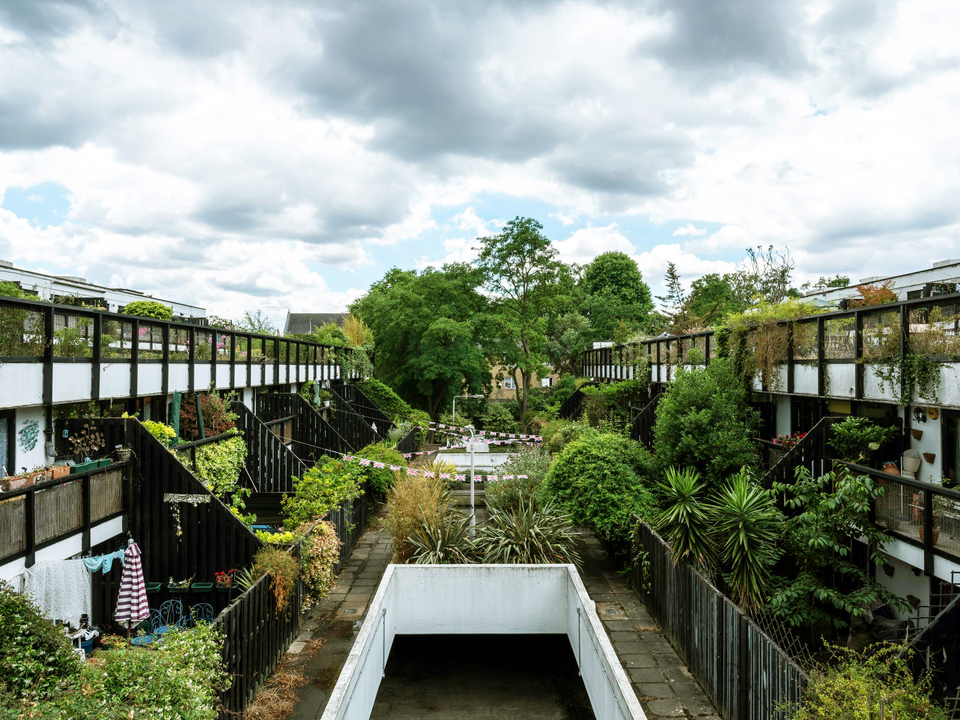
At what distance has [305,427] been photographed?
17578 mm

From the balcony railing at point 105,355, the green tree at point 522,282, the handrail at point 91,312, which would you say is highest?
the green tree at point 522,282

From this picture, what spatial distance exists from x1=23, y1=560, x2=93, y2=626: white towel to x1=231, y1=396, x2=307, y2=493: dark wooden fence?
5.49 metres

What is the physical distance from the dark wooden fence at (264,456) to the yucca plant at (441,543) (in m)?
3.81

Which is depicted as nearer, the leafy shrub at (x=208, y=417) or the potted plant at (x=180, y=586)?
the potted plant at (x=180, y=586)

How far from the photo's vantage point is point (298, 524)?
1064 centimetres

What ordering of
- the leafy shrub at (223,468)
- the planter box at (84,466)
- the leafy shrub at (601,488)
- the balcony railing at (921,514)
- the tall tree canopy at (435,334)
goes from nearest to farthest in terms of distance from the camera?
the balcony railing at (921,514) < the planter box at (84,466) < the leafy shrub at (223,468) < the leafy shrub at (601,488) < the tall tree canopy at (435,334)

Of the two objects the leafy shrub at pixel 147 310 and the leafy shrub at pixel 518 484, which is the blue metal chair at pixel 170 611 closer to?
the leafy shrub at pixel 518 484

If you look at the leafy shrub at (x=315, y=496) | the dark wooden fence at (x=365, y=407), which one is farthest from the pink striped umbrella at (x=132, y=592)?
the dark wooden fence at (x=365, y=407)

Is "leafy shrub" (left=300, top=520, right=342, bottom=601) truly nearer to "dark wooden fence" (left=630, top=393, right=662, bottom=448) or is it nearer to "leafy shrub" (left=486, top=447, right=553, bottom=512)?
"leafy shrub" (left=486, top=447, right=553, bottom=512)

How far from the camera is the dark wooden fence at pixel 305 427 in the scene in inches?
644

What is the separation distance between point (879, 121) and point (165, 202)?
2057 cm

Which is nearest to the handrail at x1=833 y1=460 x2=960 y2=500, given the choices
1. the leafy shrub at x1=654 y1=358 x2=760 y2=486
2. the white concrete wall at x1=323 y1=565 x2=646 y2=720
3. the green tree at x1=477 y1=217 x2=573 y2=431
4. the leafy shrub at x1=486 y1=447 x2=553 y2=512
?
the leafy shrub at x1=654 y1=358 x2=760 y2=486

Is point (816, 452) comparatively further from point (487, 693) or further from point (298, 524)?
point (298, 524)

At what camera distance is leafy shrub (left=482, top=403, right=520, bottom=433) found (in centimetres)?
3216
